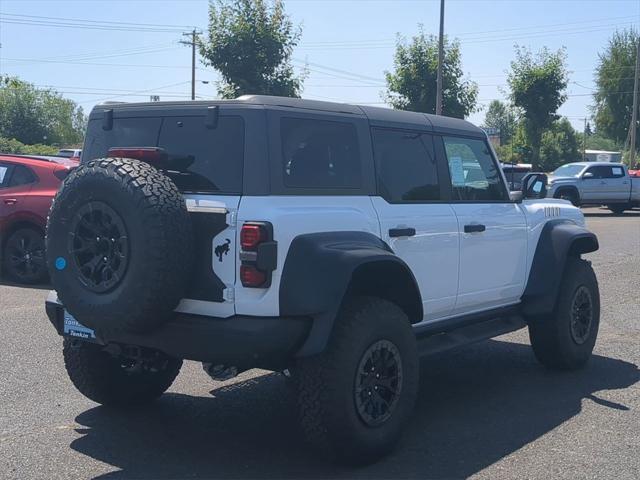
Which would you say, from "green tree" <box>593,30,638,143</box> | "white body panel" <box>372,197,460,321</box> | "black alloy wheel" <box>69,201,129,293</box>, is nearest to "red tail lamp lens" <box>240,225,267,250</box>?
"black alloy wheel" <box>69,201,129,293</box>

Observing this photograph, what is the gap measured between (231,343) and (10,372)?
295cm

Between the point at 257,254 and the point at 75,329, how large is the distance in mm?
1353

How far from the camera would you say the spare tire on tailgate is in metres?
4.29

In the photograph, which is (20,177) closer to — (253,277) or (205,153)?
(205,153)

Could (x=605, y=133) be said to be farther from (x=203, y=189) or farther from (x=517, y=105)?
(x=203, y=189)

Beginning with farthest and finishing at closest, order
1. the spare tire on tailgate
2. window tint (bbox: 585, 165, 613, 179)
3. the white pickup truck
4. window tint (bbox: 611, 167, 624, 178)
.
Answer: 1. window tint (bbox: 611, 167, 624, 178)
2. window tint (bbox: 585, 165, 613, 179)
3. the white pickup truck
4. the spare tire on tailgate

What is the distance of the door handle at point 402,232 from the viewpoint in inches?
206

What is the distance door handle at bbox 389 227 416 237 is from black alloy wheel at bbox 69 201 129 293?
168 centimetres

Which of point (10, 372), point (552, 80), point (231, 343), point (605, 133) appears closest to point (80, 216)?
point (231, 343)

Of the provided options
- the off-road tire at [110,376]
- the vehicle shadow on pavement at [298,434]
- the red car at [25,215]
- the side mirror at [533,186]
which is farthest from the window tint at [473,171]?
the red car at [25,215]

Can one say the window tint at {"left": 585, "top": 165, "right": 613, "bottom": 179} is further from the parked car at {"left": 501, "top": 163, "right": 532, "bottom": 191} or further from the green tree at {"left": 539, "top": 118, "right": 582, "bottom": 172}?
the green tree at {"left": 539, "top": 118, "right": 582, "bottom": 172}

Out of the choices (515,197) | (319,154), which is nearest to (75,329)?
(319,154)

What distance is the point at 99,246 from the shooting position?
452 cm

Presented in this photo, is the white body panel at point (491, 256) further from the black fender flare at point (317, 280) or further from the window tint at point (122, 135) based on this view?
the window tint at point (122, 135)
